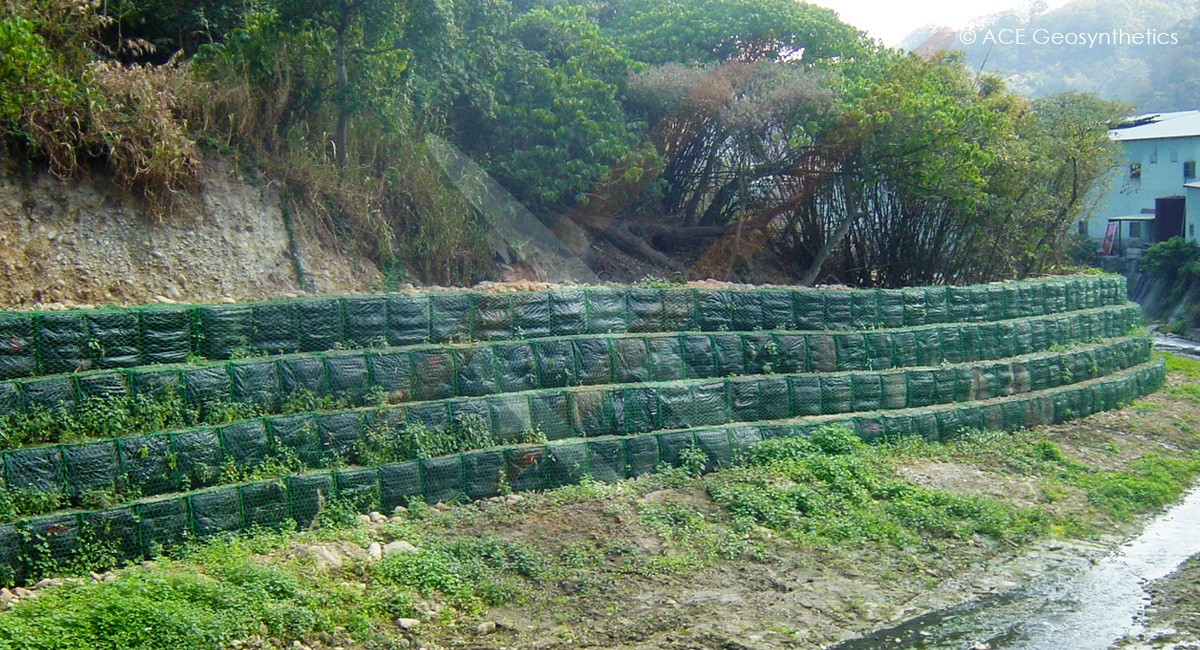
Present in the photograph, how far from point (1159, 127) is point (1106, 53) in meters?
45.0

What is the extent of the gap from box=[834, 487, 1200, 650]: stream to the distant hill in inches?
2465

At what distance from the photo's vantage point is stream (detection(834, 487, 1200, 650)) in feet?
28.0

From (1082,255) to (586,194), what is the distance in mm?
28211

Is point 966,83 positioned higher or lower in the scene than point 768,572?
higher

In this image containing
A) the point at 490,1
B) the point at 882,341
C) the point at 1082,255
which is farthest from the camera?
the point at 1082,255

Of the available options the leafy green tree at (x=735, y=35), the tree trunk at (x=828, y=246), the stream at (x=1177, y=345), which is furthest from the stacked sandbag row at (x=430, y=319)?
the stream at (x=1177, y=345)

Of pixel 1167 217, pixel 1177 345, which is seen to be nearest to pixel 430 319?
pixel 1177 345

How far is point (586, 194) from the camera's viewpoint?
1866 centimetres

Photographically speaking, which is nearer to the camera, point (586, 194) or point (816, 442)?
point (816, 442)

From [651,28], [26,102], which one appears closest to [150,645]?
[26,102]

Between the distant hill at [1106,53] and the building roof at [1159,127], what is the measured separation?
23457mm

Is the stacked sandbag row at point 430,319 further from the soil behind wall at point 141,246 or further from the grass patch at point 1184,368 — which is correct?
the grass patch at point 1184,368

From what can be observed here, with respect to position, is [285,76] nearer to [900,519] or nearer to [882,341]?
[882,341]

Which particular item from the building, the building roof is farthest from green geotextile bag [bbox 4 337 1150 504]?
the building roof
